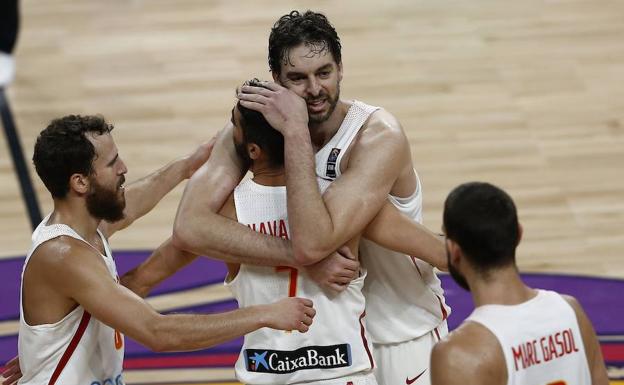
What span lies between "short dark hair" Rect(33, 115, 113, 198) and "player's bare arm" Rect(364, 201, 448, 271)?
959 mm

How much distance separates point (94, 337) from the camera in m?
3.92

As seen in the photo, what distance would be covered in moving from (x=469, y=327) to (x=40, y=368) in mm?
1574

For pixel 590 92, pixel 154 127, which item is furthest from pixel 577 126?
pixel 154 127

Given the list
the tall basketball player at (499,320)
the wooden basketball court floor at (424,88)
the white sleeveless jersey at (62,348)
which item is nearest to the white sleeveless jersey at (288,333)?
the white sleeveless jersey at (62,348)

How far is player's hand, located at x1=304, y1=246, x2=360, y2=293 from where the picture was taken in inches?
146

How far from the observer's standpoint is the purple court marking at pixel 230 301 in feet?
19.5

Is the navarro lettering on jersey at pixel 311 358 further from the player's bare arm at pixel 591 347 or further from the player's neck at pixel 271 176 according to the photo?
the player's bare arm at pixel 591 347

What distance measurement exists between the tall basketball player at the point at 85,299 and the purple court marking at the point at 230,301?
6.65 ft

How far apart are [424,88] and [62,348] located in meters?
5.12

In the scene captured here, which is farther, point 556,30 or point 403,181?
point 556,30

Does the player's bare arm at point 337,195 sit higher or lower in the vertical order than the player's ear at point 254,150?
lower

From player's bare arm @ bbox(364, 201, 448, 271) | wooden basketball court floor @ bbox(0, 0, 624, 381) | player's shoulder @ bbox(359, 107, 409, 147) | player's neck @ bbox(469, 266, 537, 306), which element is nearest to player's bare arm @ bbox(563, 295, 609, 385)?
player's neck @ bbox(469, 266, 537, 306)

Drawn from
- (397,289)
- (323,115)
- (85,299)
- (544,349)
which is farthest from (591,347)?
(85,299)

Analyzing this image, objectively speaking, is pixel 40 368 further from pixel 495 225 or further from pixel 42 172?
pixel 495 225
